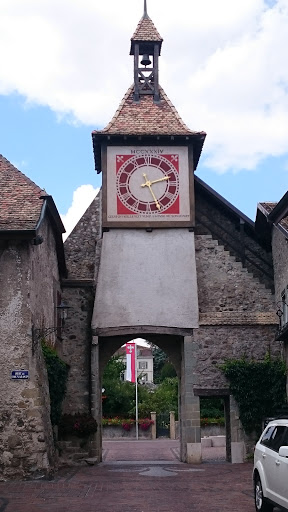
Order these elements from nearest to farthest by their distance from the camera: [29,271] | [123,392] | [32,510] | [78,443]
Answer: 1. [32,510]
2. [29,271]
3. [78,443]
4. [123,392]

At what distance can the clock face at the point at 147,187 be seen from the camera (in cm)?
2223

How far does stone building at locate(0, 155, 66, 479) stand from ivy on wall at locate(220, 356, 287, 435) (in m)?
6.87

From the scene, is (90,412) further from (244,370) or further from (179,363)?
(244,370)

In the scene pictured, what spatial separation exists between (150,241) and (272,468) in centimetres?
1340

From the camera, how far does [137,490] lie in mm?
13500

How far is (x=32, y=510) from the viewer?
1077 centimetres

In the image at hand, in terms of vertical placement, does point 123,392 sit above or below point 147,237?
below

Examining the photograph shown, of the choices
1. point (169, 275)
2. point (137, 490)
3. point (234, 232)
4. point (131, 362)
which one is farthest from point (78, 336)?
point (131, 362)

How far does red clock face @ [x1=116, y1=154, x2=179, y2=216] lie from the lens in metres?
22.3

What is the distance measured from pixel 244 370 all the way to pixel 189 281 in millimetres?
3372

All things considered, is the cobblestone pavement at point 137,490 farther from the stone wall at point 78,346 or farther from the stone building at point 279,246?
the stone building at point 279,246

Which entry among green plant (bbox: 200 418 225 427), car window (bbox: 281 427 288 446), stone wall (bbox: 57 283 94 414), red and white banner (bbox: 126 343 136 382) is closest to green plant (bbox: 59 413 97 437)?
stone wall (bbox: 57 283 94 414)

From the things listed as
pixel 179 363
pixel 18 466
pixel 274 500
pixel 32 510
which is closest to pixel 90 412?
pixel 179 363

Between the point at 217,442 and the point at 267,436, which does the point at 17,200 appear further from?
the point at 217,442
